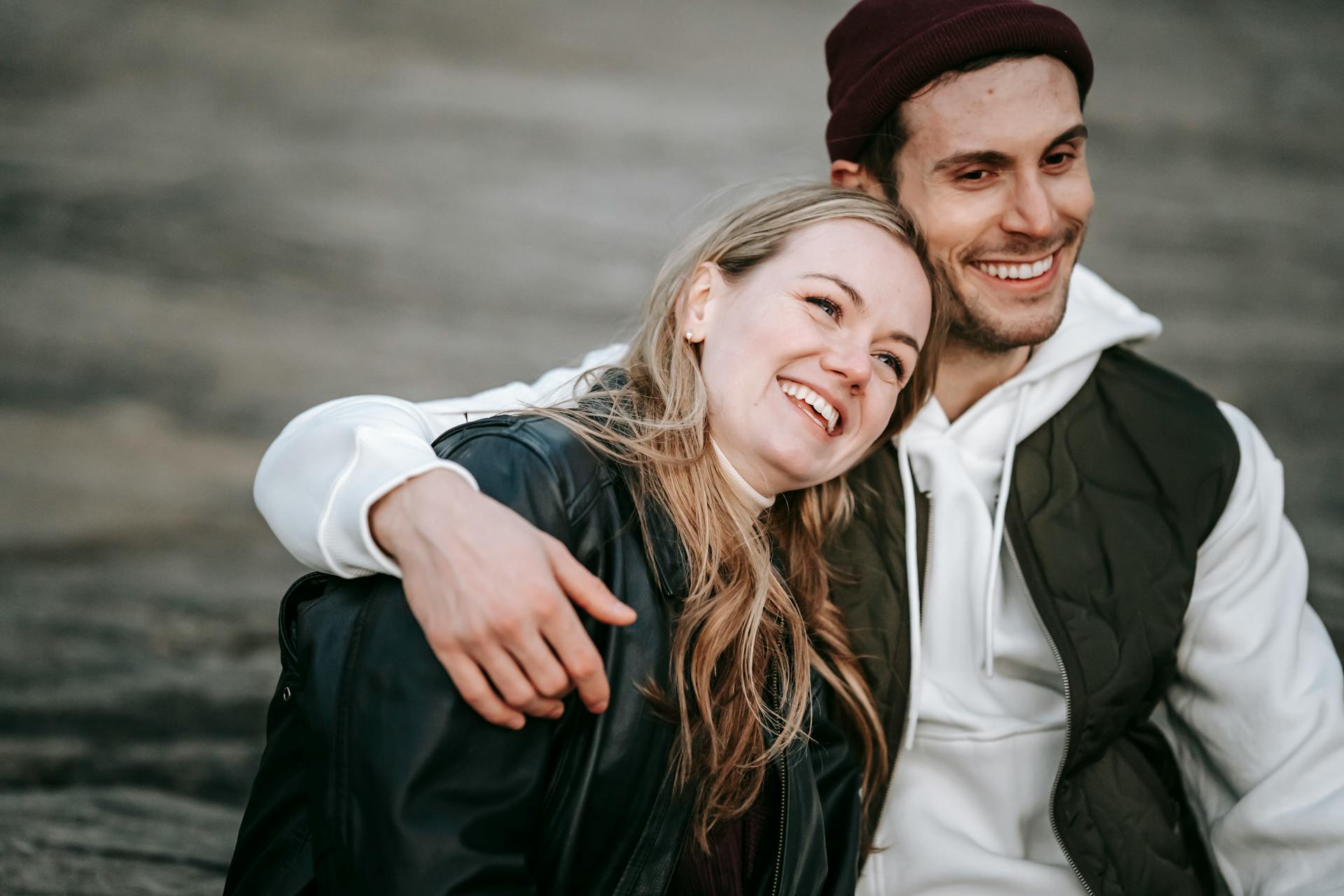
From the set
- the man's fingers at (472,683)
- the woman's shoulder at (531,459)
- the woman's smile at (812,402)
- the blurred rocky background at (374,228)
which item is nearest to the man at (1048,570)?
the woman's shoulder at (531,459)

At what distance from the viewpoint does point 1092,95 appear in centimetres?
552

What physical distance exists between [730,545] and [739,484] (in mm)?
92

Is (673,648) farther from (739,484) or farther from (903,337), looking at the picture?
(903,337)

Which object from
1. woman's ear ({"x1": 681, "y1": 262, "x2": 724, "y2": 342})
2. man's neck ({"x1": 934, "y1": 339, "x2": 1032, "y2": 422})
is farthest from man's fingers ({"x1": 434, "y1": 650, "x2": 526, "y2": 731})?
man's neck ({"x1": 934, "y1": 339, "x2": 1032, "y2": 422})

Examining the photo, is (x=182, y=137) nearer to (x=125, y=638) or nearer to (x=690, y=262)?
(x=125, y=638)

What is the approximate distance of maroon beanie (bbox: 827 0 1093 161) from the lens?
190 centimetres

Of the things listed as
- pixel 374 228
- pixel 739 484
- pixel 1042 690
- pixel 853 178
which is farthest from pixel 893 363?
pixel 374 228

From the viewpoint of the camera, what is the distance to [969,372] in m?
2.08

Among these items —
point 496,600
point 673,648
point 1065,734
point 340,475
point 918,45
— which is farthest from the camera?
point 918,45

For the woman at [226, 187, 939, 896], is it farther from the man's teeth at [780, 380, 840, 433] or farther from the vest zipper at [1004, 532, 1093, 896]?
the vest zipper at [1004, 532, 1093, 896]

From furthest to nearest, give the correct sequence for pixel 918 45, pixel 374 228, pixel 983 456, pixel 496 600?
pixel 374 228 < pixel 983 456 < pixel 918 45 < pixel 496 600

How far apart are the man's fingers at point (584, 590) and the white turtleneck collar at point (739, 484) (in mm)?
414

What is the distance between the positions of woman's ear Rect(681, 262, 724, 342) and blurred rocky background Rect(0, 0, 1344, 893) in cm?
173

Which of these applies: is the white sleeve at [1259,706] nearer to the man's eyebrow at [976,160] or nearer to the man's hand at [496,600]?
the man's eyebrow at [976,160]
